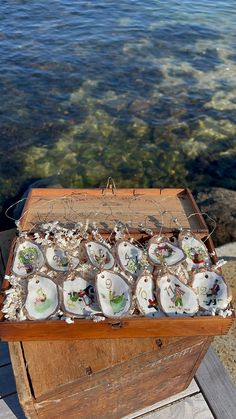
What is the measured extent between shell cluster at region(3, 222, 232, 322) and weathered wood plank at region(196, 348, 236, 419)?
194cm

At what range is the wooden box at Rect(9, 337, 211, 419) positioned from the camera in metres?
4.04

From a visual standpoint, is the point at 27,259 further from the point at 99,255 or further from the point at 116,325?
the point at 116,325

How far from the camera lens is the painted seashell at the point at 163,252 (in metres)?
4.37

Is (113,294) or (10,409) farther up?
(113,294)

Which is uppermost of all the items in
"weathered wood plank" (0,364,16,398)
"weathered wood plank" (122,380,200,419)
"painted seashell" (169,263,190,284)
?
"painted seashell" (169,263,190,284)

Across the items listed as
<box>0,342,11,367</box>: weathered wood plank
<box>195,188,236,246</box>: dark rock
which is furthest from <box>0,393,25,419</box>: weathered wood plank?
<box>195,188,236,246</box>: dark rock

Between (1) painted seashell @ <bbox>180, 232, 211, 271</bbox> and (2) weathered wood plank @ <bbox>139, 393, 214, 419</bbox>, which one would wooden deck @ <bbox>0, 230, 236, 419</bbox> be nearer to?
(2) weathered wood plank @ <bbox>139, 393, 214, 419</bbox>

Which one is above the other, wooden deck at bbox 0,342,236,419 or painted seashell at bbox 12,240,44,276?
painted seashell at bbox 12,240,44,276

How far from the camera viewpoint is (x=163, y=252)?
4508mm

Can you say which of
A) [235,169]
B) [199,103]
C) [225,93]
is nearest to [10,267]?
[235,169]

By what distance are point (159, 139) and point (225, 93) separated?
14.1ft

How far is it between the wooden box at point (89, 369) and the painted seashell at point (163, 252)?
2.82ft

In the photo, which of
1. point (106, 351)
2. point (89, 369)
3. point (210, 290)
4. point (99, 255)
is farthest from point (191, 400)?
point (99, 255)

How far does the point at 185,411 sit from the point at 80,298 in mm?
2359
